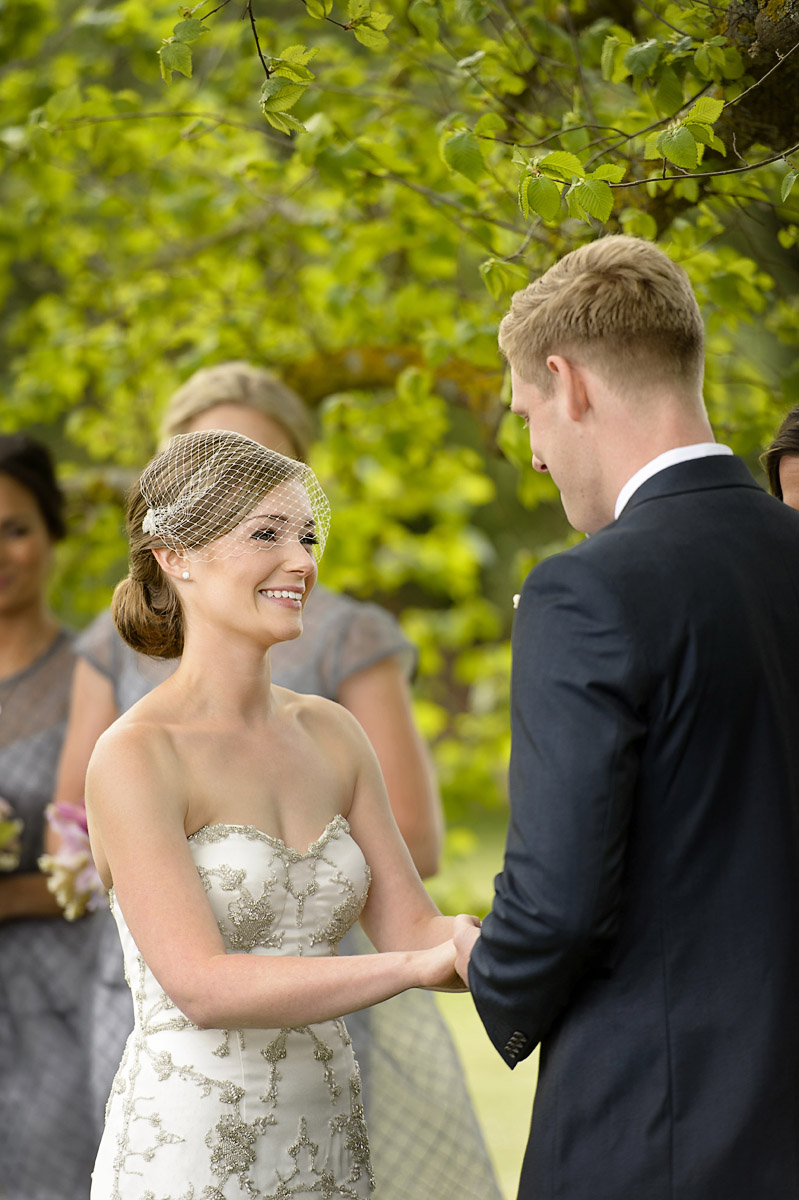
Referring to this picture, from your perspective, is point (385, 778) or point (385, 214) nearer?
point (385, 778)

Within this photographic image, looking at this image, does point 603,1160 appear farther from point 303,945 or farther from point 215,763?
point 215,763

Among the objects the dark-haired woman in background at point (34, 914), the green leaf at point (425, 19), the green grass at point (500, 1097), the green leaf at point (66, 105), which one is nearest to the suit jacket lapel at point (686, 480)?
the green leaf at point (425, 19)

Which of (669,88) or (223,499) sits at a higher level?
(669,88)

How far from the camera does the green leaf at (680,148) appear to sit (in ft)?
6.12

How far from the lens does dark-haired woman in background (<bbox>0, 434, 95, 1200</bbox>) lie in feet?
12.0

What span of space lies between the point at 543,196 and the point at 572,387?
376mm

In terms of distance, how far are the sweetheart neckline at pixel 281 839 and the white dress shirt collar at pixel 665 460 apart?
84 cm

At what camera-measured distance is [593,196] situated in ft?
6.21

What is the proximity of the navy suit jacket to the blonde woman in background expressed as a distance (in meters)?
1.67

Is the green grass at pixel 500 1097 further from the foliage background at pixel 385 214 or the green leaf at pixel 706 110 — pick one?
the green leaf at pixel 706 110

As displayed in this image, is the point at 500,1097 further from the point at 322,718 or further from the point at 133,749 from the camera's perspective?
the point at 133,749

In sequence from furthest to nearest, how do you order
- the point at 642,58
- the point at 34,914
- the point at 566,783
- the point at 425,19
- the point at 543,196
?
the point at 34,914, the point at 425,19, the point at 642,58, the point at 543,196, the point at 566,783

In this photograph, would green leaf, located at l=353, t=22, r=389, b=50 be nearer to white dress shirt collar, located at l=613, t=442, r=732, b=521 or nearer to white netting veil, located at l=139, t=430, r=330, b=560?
white netting veil, located at l=139, t=430, r=330, b=560

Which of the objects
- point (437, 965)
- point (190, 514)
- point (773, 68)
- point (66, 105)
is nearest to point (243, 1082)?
point (437, 965)
